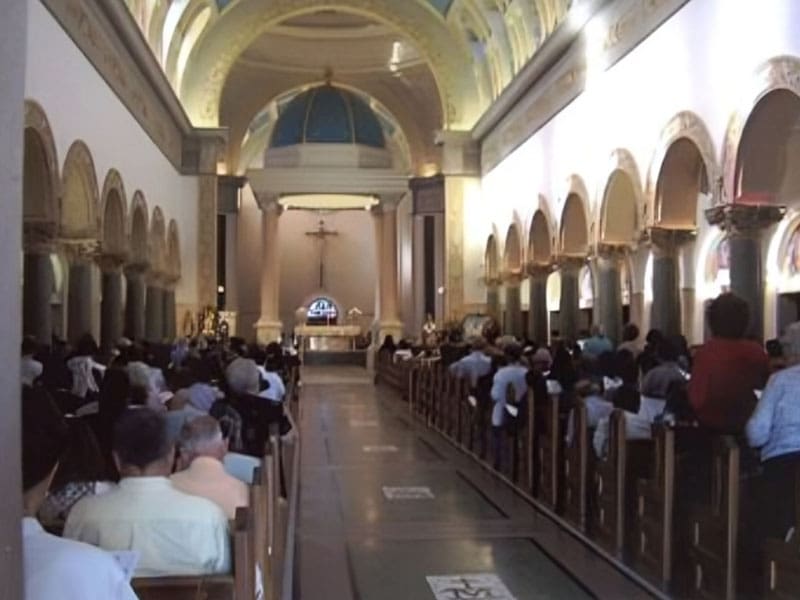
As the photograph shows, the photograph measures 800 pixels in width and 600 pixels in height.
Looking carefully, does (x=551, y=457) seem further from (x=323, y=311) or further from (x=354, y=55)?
(x=323, y=311)

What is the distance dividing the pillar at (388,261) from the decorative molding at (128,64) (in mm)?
9615

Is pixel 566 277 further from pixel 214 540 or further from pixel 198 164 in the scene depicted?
pixel 214 540

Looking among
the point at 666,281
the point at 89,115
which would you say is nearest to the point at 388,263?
the point at 89,115

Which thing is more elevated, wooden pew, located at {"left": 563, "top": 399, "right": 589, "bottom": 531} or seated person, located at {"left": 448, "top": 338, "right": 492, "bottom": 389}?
seated person, located at {"left": 448, "top": 338, "right": 492, "bottom": 389}

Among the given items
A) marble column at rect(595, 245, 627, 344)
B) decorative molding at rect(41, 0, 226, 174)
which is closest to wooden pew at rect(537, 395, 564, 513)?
marble column at rect(595, 245, 627, 344)

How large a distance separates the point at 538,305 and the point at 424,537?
1599 centimetres

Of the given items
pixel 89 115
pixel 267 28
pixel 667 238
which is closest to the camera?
Answer: pixel 667 238

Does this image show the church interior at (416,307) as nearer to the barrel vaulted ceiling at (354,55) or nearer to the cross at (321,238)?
the barrel vaulted ceiling at (354,55)

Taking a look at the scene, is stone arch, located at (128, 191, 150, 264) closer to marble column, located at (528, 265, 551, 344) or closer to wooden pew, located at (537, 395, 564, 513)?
marble column, located at (528, 265, 551, 344)

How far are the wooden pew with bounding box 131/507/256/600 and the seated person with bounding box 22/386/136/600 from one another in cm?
67

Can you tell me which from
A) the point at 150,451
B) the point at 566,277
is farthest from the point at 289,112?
the point at 150,451

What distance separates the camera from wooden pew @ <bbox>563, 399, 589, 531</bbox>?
27.5ft

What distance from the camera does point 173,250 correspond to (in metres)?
26.6

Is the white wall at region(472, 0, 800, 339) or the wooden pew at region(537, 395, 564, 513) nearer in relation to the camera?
the wooden pew at region(537, 395, 564, 513)
